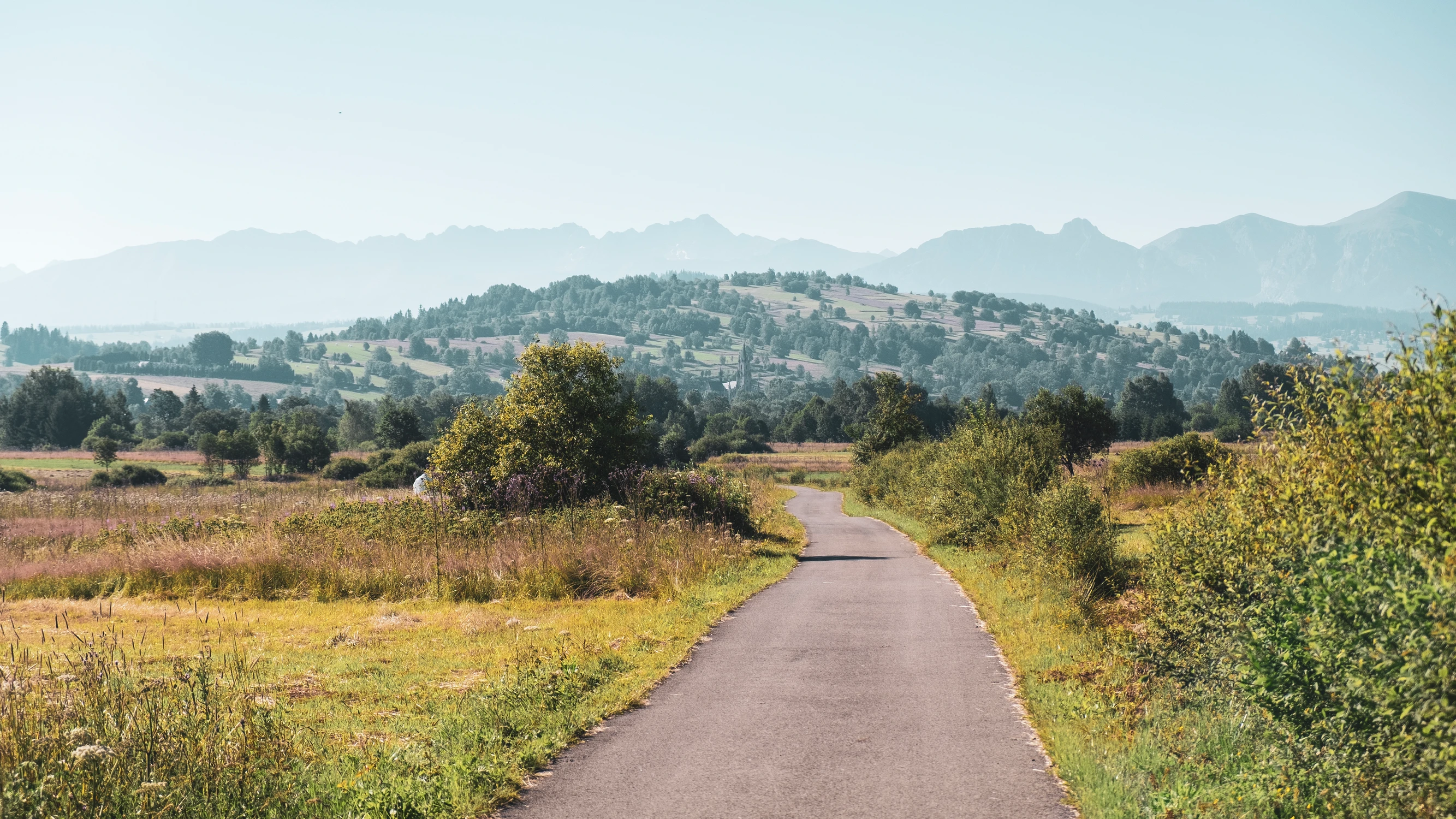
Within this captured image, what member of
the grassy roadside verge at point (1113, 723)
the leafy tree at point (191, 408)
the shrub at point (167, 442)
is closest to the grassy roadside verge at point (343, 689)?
the grassy roadside verge at point (1113, 723)

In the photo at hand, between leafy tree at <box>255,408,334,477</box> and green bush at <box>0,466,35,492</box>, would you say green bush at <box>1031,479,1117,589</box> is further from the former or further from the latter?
leafy tree at <box>255,408,334,477</box>

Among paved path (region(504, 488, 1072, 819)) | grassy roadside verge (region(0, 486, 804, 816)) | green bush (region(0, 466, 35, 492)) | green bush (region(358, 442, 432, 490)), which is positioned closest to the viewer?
grassy roadside verge (region(0, 486, 804, 816))

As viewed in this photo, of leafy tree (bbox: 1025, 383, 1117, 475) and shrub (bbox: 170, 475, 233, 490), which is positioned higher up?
leafy tree (bbox: 1025, 383, 1117, 475)

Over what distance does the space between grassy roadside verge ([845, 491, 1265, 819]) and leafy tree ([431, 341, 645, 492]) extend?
1310cm

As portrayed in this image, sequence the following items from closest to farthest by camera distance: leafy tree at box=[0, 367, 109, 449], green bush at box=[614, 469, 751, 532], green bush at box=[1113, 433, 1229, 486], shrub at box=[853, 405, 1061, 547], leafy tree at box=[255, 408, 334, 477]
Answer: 1. green bush at box=[614, 469, 751, 532]
2. shrub at box=[853, 405, 1061, 547]
3. green bush at box=[1113, 433, 1229, 486]
4. leafy tree at box=[255, 408, 334, 477]
5. leafy tree at box=[0, 367, 109, 449]

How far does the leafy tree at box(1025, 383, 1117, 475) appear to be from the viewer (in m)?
58.7

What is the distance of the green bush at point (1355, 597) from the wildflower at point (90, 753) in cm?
755

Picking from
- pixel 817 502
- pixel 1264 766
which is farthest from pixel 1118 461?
pixel 1264 766

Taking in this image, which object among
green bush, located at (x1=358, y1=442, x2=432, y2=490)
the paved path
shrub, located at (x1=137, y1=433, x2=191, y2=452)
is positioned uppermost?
the paved path

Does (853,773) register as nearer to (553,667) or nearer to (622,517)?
(553,667)

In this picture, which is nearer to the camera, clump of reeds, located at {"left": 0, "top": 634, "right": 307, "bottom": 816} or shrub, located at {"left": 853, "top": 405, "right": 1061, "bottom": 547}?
clump of reeds, located at {"left": 0, "top": 634, "right": 307, "bottom": 816}

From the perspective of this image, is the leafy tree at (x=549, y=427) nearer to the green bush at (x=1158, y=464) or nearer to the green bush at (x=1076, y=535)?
the green bush at (x=1076, y=535)

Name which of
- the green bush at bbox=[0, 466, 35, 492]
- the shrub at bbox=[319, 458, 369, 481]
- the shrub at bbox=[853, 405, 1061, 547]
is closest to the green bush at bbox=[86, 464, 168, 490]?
the green bush at bbox=[0, 466, 35, 492]

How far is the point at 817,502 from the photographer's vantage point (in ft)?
203
